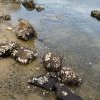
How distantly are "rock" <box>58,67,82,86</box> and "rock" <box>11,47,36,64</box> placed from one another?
1.40 m

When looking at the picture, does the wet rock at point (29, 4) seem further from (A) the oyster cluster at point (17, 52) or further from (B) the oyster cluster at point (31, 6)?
(A) the oyster cluster at point (17, 52)

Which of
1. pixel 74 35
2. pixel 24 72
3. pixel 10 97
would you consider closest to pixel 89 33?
pixel 74 35

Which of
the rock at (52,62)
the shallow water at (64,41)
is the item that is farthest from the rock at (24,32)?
the rock at (52,62)

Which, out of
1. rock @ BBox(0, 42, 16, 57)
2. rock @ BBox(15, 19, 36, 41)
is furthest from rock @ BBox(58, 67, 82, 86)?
rock @ BBox(15, 19, 36, 41)

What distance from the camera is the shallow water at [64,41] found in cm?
923

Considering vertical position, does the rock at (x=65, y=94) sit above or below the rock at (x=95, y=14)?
below

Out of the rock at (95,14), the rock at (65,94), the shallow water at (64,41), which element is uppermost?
the rock at (95,14)

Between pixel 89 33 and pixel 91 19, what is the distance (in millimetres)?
1847

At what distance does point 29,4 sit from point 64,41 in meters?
4.68

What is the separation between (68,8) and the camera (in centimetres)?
1603

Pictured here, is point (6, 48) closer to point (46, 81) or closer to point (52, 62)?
point (52, 62)

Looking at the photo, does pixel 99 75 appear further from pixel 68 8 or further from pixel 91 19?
pixel 68 8

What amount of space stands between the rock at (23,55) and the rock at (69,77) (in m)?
1.40

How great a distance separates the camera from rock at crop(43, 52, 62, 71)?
9906 millimetres
